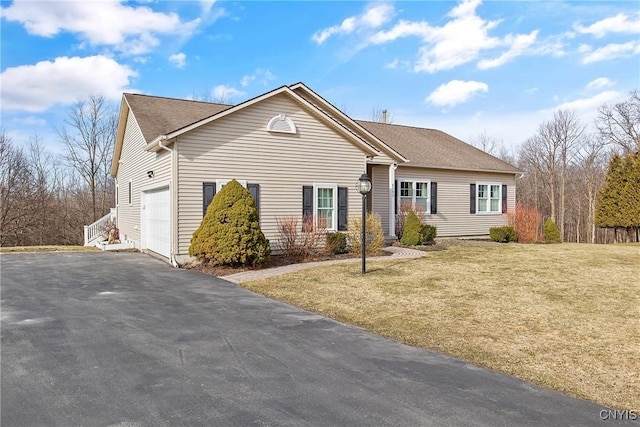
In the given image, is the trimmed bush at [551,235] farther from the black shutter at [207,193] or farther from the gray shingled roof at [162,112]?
the black shutter at [207,193]

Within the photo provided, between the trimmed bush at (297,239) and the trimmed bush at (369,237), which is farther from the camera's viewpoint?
the trimmed bush at (369,237)

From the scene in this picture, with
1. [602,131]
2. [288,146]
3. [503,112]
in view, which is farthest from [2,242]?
[602,131]

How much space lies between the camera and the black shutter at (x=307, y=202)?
1425cm

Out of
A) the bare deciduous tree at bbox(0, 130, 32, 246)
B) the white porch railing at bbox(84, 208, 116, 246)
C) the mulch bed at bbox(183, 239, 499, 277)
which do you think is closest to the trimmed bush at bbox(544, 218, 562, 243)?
the mulch bed at bbox(183, 239, 499, 277)

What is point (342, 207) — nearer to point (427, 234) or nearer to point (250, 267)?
point (427, 234)

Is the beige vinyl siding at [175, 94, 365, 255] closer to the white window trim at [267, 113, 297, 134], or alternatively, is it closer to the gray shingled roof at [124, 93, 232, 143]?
the white window trim at [267, 113, 297, 134]

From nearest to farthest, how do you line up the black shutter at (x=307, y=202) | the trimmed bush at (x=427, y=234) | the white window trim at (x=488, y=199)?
the black shutter at (x=307, y=202), the trimmed bush at (x=427, y=234), the white window trim at (x=488, y=199)

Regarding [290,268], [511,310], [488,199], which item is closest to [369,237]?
[290,268]

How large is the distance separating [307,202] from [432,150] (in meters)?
9.72

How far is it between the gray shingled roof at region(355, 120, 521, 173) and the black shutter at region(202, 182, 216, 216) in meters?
8.96

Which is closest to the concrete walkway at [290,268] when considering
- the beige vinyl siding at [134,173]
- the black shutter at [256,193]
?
the black shutter at [256,193]

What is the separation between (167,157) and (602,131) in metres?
35.9

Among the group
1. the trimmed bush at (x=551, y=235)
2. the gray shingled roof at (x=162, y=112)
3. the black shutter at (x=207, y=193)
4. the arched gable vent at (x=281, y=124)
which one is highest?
the gray shingled roof at (x=162, y=112)

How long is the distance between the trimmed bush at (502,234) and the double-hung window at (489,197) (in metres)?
1.90
